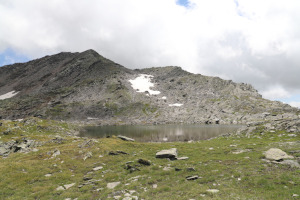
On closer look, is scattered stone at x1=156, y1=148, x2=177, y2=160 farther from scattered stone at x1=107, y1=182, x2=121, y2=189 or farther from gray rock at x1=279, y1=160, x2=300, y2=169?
gray rock at x1=279, y1=160, x2=300, y2=169

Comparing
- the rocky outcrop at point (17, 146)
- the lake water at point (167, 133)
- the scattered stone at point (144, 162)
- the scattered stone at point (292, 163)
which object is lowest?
the lake water at point (167, 133)

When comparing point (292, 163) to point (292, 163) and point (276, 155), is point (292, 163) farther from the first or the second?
point (276, 155)

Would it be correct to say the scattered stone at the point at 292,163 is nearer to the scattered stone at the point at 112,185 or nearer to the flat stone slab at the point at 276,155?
the flat stone slab at the point at 276,155

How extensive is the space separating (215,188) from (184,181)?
10.7 feet

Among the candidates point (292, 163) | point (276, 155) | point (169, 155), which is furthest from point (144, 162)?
point (292, 163)

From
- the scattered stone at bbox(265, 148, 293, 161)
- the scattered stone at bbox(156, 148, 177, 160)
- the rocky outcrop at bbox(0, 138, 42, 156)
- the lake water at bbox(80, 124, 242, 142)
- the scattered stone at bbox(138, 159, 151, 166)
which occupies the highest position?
the scattered stone at bbox(265, 148, 293, 161)

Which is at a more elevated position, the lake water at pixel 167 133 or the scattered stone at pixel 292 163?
the scattered stone at pixel 292 163

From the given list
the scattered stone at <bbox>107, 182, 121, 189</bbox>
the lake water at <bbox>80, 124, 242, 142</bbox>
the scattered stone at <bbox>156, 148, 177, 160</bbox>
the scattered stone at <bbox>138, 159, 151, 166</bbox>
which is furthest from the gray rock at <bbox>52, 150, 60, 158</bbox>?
the lake water at <bbox>80, 124, 242, 142</bbox>

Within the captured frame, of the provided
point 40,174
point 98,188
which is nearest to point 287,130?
point 98,188

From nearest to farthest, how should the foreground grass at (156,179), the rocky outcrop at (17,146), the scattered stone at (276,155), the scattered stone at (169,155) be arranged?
the foreground grass at (156,179)
the scattered stone at (276,155)
the scattered stone at (169,155)
the rocky outcrop at (17,146)

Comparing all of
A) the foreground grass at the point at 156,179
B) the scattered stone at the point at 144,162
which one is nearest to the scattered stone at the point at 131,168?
the foreground grass at the point at 156,179

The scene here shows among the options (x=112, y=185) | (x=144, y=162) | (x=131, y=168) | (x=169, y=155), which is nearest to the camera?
(x=112, y=185)

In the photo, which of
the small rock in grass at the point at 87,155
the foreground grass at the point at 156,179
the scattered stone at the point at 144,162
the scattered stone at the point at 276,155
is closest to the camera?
the foreground grass at the point at 156,179

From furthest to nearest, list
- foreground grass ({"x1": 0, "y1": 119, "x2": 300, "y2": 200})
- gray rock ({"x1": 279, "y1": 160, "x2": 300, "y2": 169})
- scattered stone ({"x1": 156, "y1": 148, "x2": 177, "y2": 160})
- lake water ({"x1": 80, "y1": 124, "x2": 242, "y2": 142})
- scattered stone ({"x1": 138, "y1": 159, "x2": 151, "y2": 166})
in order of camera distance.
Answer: lake water ({"x1": 80, "y1": 124, "x2": 242, "y2": 142}), scattered stone ({"x1": 156, "y1": 148, "x2": 177, "y2": 160}), scattered stone ({"x1": 138, "y1": 159, "x2": 151, "y2": 166}), gray rock ({"x1": 279, "y1": 160, "x2": 300, "y2": 169}), foreground grass ({"x1": 0, "y1": 119, "x2": 300, "y2": 200})
